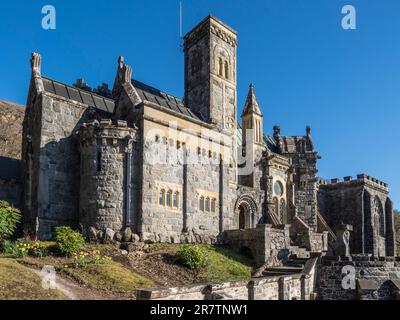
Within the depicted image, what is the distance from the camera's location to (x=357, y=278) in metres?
25.8

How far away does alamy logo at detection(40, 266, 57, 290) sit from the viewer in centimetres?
1617

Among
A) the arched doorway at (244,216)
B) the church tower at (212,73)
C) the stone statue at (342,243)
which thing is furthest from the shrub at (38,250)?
the arched doorway at (244,216)

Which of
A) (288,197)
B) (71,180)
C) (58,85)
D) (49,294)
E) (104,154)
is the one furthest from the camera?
(288,197)

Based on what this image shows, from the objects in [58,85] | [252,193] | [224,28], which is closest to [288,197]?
[252,193]

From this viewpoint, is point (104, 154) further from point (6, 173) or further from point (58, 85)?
point (6, 173)

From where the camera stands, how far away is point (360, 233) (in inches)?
2050

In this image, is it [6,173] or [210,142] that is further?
[6,173]

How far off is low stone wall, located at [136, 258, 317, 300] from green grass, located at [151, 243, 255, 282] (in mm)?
2885

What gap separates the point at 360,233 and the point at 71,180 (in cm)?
3657

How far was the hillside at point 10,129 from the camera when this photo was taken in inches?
2714

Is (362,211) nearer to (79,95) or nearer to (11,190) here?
(79,95)

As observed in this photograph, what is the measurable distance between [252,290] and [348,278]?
9588mm

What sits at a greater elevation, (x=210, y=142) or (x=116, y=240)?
(x=210, y=142)

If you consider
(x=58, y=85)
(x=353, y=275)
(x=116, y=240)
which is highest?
(x=58, y=85)
